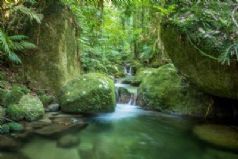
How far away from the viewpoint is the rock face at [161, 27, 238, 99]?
5.88 meters

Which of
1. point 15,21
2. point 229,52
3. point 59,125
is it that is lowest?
point 59,125

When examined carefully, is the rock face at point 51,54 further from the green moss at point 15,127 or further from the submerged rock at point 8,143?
the submerged rock at point 8,143

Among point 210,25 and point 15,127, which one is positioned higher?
point 210,25

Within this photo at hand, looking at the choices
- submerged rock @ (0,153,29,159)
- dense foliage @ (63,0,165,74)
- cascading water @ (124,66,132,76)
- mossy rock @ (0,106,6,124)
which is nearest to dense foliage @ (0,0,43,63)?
mossy rock @ (0,106,6,124)

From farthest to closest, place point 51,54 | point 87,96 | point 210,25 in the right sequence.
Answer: point 51,54, point 87,96, point 210,25

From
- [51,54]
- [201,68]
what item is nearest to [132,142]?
[201,68]

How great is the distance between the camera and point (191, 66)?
6.29 meters

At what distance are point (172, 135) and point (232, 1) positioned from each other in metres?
2.80

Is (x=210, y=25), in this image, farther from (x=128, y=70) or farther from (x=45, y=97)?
(x=128, y=70)

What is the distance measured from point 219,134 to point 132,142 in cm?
169

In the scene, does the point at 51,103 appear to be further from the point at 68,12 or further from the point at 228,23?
the point at 228,23

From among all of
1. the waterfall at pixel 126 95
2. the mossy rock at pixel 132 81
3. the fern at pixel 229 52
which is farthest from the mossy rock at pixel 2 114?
the mossy rock at pixel 132 81

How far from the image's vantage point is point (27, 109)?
5.90m

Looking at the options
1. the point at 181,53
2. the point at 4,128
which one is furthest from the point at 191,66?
the point at 4,128
